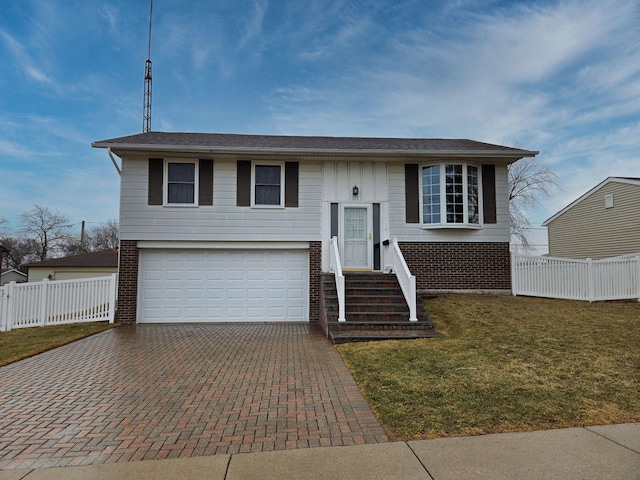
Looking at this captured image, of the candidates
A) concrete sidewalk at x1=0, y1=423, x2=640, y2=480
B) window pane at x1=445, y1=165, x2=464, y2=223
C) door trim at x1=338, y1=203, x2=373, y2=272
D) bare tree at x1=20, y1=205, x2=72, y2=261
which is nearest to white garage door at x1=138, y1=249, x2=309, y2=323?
door trim at x1=338, y1=203, x2=373, y2=272

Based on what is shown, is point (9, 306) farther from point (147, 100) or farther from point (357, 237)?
point (147, 100)

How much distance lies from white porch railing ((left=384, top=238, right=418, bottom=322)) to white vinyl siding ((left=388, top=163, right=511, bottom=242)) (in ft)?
2.64

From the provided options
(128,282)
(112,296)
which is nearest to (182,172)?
(128,282)

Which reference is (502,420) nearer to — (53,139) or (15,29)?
(15,29)

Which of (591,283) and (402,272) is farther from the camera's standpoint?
(591,283)

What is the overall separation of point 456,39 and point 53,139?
24.8 meters

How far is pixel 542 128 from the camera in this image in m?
18.6

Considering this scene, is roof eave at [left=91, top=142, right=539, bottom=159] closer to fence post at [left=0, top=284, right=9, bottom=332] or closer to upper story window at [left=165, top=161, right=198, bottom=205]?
upper story window at [left=165, top=161, right=198, bottom=205]

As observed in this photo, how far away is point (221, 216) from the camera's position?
1100 cm

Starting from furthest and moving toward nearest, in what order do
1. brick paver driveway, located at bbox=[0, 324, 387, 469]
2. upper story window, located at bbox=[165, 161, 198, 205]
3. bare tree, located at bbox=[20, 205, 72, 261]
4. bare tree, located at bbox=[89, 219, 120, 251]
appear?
bare tree, located at bbox=[89, 219, 120, 251] → bare tree, located at bbox=[20, 205, 72, 261] → upper story window, located at bbox=[165, 161, 198, 205] → brick paver driveway, located at bbox=[0, 324, 387, 469]

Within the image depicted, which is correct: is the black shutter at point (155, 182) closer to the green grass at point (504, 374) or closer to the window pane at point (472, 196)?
the green grass at point (504, 374)

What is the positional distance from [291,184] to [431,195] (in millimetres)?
4240

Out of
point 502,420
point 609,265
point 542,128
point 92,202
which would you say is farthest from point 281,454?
point 92,202

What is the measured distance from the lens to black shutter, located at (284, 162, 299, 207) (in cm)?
1119
